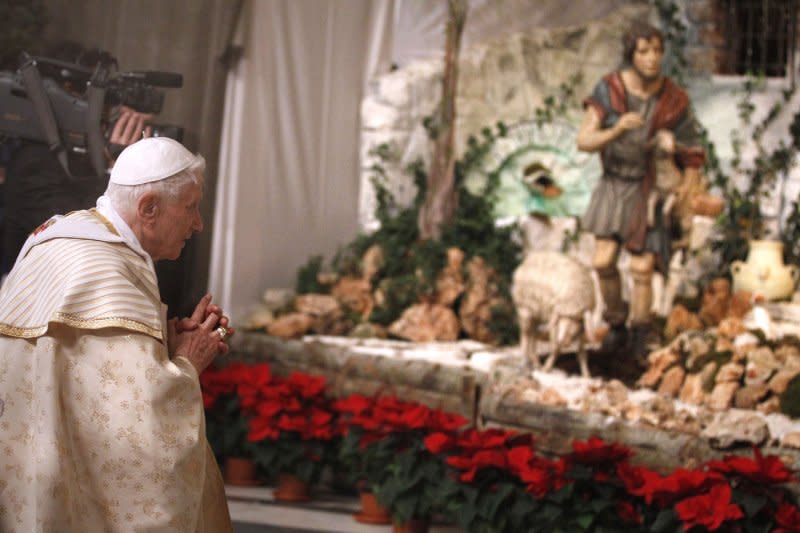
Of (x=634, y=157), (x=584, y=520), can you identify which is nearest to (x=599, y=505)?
(x=584, y=520)

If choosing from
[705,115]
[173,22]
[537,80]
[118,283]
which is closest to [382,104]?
[537,80]

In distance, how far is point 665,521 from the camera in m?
4.41

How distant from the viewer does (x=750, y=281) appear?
26.0ft

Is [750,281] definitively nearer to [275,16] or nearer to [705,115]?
[705,115]

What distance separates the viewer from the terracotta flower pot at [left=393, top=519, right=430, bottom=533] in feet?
17.7

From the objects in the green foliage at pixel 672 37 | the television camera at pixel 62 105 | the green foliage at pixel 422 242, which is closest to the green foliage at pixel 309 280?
the green foliage at pixel 422 242

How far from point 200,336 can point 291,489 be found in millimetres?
3778

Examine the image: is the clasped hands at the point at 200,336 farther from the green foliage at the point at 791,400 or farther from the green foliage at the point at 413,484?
the green foliage at the point at 791,400

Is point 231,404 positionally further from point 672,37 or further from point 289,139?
point 672,37

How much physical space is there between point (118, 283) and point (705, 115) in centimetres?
790

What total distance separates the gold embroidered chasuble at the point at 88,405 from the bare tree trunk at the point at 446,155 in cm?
649

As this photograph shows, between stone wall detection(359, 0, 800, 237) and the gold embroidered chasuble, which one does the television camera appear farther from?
stone wall detection(359, 0, 800, 237)

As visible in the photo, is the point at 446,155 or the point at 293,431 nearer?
the point at 293,431

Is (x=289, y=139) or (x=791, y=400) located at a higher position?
(x=289, y=139)
